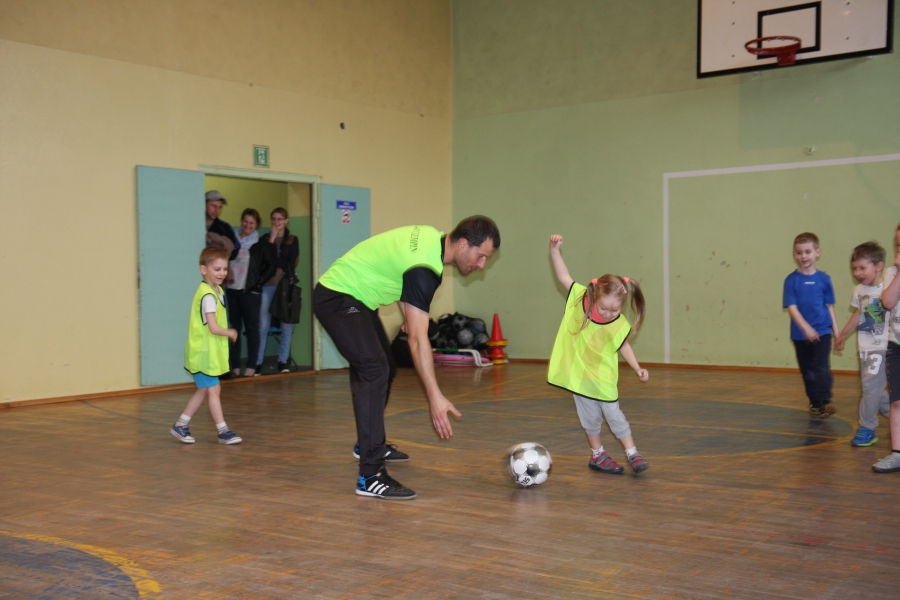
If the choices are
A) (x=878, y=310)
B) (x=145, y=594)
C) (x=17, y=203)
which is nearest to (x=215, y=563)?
(x=145, y=594)

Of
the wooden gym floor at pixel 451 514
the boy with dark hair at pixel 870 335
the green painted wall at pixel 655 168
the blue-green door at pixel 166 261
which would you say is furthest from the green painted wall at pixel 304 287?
the boy with dark hair at pixel 870 335

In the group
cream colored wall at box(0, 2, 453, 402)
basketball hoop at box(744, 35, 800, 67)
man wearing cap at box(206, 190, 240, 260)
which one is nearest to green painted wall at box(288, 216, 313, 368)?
cream colored wall at box(0, 2, 453, 402)

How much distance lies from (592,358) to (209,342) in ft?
10.6

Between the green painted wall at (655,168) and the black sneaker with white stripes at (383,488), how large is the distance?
339 inches

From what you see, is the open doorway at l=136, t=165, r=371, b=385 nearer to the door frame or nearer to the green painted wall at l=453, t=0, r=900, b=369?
the door frame

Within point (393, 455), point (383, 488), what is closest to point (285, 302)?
point (393, 455)

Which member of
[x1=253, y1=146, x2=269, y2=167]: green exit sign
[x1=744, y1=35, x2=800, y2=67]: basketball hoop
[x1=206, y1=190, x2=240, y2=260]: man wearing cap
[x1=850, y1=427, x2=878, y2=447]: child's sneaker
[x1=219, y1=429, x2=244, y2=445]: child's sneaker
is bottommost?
[x1=219, y1=429, x2=244, y2=445]: child's sneaker

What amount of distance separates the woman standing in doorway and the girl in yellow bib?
7.14 m

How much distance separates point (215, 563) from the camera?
13.1 ft

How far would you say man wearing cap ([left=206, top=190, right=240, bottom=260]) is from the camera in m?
11.6

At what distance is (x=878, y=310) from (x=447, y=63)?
10.4 m

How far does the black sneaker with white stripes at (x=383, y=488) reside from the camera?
5.17 m

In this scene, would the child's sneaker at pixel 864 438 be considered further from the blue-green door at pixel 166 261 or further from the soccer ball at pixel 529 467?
the blue-green door at pixel 166 261

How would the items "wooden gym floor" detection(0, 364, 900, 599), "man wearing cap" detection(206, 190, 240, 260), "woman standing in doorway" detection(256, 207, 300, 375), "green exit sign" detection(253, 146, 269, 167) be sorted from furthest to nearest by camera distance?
"woman standing in doorway" detection(256, 207, 300, 375) < "green exit sign" detection(253, 146, 269, 167) < "man wearing cap" detection(206, 190, 240, 260) < "wooden gym floor" detection(0, 364, 900, 599)
